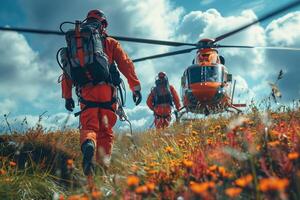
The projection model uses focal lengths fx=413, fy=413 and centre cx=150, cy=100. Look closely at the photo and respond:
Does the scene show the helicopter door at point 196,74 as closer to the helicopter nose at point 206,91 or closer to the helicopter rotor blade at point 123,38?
the helicopter nose at point 206,91

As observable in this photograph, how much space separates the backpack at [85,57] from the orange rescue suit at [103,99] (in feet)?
0.59

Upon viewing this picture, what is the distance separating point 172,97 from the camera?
17.8 metres

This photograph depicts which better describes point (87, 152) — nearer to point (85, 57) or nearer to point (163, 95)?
point (85, 57)

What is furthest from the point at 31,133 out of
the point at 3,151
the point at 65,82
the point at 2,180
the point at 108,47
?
the point at 2,180

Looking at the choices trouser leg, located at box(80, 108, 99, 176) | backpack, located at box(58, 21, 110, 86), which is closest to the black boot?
trouser leg, located at box(80, 108, 99, 176)

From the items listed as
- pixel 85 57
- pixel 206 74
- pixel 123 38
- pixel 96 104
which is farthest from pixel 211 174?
pixel 206 74

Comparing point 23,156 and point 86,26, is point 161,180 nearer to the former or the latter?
point 86,26

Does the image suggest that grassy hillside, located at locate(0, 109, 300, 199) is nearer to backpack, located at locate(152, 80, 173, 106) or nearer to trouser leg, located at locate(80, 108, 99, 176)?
Result: trouser leg, located at locate(80, 108, 99, 176)

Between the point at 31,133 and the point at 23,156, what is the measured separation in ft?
3.06

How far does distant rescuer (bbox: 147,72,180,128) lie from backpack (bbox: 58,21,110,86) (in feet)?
33.0

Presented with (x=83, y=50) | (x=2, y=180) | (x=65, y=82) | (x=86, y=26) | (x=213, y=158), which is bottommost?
(x=2, y=180)

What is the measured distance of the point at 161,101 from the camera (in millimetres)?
17438

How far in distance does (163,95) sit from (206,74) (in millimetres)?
2207

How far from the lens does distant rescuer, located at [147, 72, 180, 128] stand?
1727 cm
